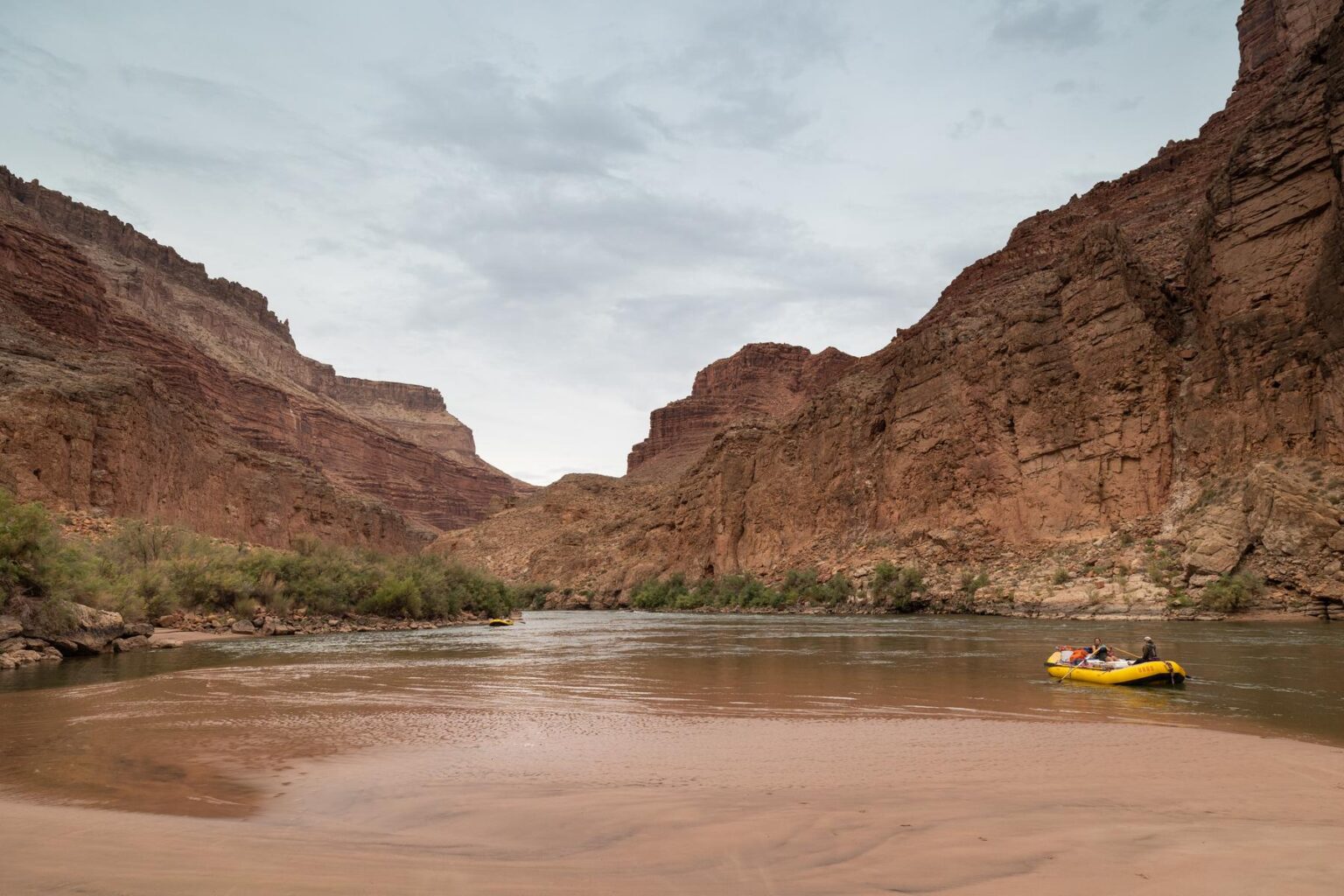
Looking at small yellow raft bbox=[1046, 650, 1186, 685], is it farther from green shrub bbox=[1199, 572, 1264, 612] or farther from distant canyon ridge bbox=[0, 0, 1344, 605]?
distant canyon ridge bbox=[0, 0, 1344, 605]

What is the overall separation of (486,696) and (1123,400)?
142 feet

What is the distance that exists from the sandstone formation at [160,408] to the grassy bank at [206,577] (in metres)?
8.75

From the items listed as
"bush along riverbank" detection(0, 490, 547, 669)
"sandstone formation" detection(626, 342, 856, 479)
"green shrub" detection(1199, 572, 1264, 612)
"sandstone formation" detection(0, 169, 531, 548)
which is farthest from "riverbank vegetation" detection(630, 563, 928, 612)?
"sandstone formation" detection(626, 342, 856, 479)

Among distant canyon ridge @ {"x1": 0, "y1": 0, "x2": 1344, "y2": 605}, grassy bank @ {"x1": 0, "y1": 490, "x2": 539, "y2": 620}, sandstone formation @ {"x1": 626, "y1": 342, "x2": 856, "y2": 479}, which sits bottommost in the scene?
grassy bank @ {"x1": 0, "y1": 490, "x2": 539, "y2": 620}

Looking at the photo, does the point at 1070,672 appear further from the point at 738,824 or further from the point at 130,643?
the point at 130,643

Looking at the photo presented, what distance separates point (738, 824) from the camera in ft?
17.7

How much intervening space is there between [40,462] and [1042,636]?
134 feet

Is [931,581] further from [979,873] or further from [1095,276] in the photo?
[979,873]

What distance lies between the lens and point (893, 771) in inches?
287

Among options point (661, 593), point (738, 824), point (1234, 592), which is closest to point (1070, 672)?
point (738, 824)

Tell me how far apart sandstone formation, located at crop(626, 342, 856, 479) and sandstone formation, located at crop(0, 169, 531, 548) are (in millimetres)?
40659

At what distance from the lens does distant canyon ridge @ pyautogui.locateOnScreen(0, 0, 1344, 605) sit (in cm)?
3581

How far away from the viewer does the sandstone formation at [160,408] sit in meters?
39.4

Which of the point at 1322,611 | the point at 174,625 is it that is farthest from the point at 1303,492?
the point at 174,625
